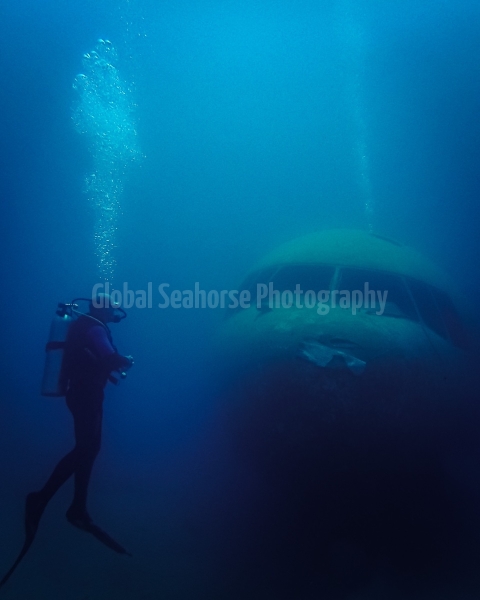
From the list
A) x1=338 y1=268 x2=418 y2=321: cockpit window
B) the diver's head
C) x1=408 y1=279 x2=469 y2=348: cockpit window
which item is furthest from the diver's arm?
x1=408 y1=279 x2=469 y2=348: cockpit window

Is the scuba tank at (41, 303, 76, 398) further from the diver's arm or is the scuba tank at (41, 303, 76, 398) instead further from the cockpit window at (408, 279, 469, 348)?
the cockpit window at (408, 279, 469, 348)

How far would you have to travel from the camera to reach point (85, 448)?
382 centimetres

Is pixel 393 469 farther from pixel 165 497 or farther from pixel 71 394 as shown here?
pixel 165 497

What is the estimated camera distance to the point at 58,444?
932cm

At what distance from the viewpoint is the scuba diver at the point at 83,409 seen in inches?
147

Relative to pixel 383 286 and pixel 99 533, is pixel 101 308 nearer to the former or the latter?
pixel 99 533

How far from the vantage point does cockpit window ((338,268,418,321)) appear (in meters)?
5.08

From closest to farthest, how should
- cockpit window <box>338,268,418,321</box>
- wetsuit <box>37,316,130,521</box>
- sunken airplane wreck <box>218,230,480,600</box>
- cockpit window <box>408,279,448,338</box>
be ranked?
1. sunken airplane wreck <box>218,230,480,600</box>
2. wetsuit <box>37,316,130,521</box>
3. cockpit window <box>338,268,418,321</box>
4. cockpit window <box>408,279,448,338</box>

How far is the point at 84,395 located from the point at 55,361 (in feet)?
1.53

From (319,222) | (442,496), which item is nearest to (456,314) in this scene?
(442,496)

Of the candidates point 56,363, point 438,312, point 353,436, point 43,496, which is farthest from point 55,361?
point 438,312

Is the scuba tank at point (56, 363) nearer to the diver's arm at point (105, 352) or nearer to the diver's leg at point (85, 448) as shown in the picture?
the diver's arm at point (105, 352)

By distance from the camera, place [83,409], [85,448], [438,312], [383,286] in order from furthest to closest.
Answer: [438,312] < [383,286] < [83,409] < [85,448]

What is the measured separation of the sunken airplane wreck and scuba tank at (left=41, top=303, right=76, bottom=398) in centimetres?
159
